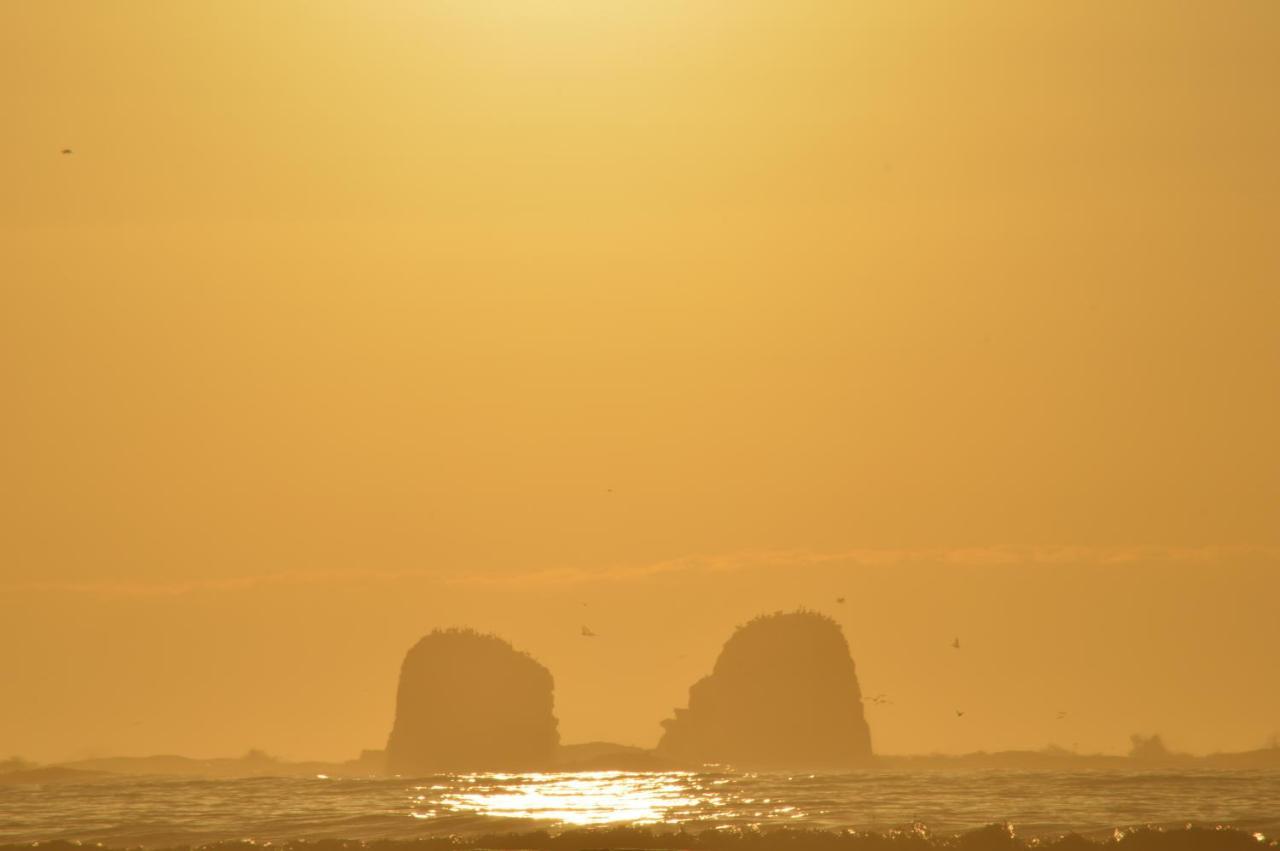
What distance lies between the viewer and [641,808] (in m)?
109

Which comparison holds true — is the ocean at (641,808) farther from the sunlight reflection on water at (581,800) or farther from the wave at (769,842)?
the wave at (769,842)

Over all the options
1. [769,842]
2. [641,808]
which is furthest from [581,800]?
[769,842]

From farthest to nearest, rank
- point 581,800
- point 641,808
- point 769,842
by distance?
point 581,800
point 641,808
point 769,842

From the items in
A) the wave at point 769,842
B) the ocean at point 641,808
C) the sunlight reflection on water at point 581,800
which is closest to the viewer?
the wave at point 769,842

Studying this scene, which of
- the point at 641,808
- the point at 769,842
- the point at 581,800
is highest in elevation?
the point at 581,800

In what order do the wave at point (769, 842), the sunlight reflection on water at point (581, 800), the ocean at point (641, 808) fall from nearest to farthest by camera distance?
the wave at point (769, 842) → the ocean at point (641, 808) → the sunlight reflection on water at point (581, 800)

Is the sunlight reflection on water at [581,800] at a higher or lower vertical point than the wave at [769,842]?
higher

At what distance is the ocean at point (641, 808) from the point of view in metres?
95.9

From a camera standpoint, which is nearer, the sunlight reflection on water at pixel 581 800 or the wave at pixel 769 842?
the wave at pixel 769 842

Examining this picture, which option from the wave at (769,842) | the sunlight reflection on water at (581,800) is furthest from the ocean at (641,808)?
the wave at (769,842)

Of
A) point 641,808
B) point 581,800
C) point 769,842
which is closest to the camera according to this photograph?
point 769,842

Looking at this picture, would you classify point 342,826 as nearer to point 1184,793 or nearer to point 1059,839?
point 1059,839

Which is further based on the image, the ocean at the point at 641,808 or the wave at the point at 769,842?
the ocean at the point at 641,808

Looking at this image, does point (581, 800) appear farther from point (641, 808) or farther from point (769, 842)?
point (769, 842)
